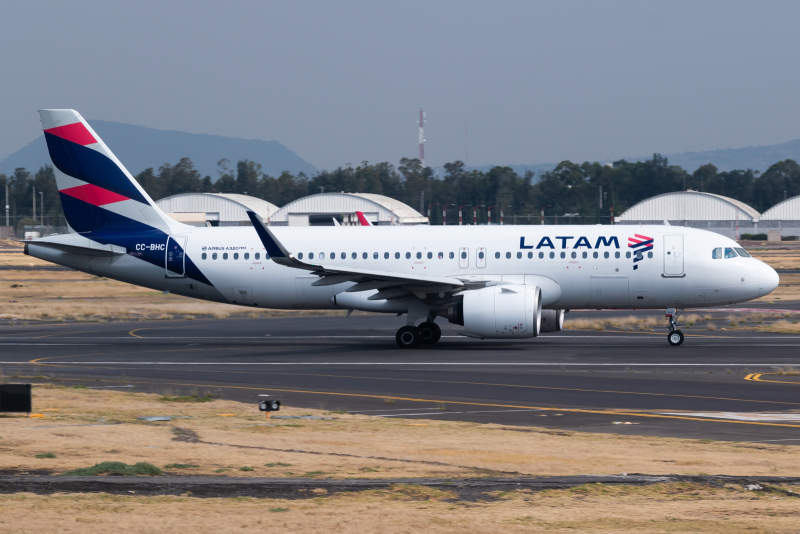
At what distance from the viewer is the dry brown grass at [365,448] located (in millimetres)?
12734

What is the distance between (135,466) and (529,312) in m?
18.8

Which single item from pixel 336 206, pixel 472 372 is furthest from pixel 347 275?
pixel 336 206

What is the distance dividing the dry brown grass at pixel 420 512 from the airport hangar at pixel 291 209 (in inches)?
4685

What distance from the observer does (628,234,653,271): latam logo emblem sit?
104 ft

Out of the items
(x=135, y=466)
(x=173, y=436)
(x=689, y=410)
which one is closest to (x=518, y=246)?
(x=689, y=410)

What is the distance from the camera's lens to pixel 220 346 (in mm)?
33812

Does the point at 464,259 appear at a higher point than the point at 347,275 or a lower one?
higher

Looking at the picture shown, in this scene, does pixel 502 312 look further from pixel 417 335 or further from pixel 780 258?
pixel 780 258

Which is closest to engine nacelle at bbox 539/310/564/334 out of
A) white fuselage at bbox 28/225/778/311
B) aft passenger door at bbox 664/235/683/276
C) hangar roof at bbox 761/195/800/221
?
white fuselage at bbox 28/225/778/311

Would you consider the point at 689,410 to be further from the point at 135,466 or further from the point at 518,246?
the point at 518,246

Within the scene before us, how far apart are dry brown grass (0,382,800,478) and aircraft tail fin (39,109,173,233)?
17.7 m

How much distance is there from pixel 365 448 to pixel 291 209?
131 meters

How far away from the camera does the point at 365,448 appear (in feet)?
47.1

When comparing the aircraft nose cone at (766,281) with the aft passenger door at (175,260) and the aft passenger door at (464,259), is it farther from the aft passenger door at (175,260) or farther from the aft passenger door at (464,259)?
the aft passenger door at (175,260)
